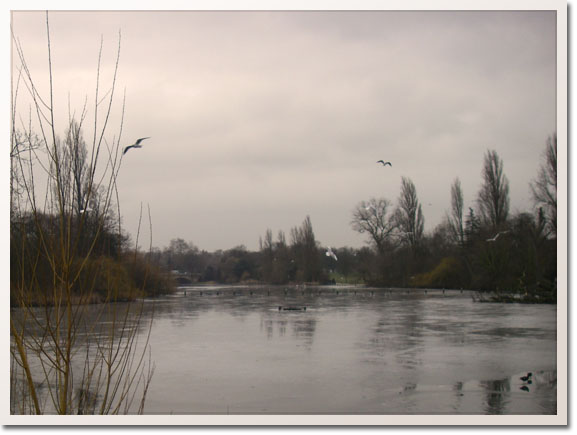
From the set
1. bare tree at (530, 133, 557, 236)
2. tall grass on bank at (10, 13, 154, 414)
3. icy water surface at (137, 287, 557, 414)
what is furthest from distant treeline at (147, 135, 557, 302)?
tall grass on bank at (10, 13, 154, 414)

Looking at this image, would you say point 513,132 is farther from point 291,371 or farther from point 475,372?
point 291,371

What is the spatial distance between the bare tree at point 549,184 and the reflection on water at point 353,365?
3.12ft

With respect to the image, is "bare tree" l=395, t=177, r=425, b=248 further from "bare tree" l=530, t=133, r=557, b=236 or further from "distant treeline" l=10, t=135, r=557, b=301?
"bare tree" l=530, t=133, r=557, b=236

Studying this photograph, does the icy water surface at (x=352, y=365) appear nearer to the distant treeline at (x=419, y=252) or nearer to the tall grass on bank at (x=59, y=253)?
the tall grass on bank at (x=59, y=253)

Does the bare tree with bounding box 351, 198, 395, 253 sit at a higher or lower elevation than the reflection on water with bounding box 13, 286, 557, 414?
higher

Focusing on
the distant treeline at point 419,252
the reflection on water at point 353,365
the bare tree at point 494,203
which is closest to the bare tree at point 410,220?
the distant treeline at point 419,252

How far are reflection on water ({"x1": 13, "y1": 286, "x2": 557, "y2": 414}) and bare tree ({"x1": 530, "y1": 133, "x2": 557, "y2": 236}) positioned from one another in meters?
0.95

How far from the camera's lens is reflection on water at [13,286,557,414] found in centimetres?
375

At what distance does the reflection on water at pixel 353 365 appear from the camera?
3748 millimetres

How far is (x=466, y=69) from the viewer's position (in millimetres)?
4281

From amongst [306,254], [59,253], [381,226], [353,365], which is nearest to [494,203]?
[381,226]
